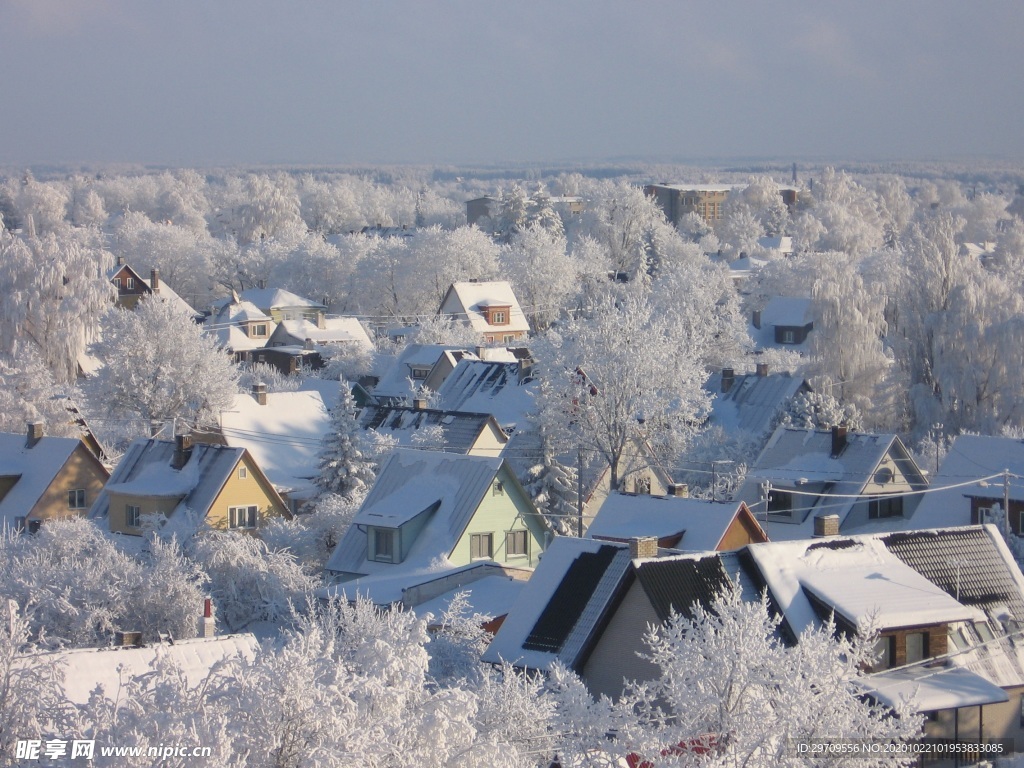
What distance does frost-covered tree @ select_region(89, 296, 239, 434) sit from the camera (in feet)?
148

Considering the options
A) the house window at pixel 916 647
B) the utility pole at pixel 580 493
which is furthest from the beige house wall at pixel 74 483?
the house window at pixel 916 647

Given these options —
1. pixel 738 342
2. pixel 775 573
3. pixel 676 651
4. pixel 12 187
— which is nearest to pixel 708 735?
pixel 676 651

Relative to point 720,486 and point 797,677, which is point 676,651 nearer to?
point 797,677

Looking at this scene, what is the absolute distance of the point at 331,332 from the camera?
2761 inches

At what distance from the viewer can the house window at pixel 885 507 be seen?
32531 millimetres

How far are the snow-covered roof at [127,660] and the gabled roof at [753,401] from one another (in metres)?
28.1

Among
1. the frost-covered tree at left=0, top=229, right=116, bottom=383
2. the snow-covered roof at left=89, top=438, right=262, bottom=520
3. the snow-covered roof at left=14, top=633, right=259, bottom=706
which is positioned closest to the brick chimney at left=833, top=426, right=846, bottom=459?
the snow-covered roof at left=89, top=438, right=262, bottom=520

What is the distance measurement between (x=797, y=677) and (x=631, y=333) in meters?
29.0

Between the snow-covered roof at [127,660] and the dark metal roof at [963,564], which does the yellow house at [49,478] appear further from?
the dark metal roof at [963,564]

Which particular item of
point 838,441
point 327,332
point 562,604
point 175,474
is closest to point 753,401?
point 838,441

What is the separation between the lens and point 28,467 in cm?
3650

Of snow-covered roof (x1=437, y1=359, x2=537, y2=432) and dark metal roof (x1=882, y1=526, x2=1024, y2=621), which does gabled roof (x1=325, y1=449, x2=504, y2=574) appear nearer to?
dark metal roof (x1=882, y1=526, x2=1024, y2=621)

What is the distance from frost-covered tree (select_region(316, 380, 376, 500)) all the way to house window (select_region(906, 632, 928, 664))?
17.8 m

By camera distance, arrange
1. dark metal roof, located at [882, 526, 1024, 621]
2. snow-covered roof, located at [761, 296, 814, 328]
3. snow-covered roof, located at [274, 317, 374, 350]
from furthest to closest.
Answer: snow-covered roof, located at [761, 296, 814, 328] < snow-covered roof, located at [274, 317, 374, 350] < dark metal roof, located at [882, 526, 1024, 621]
